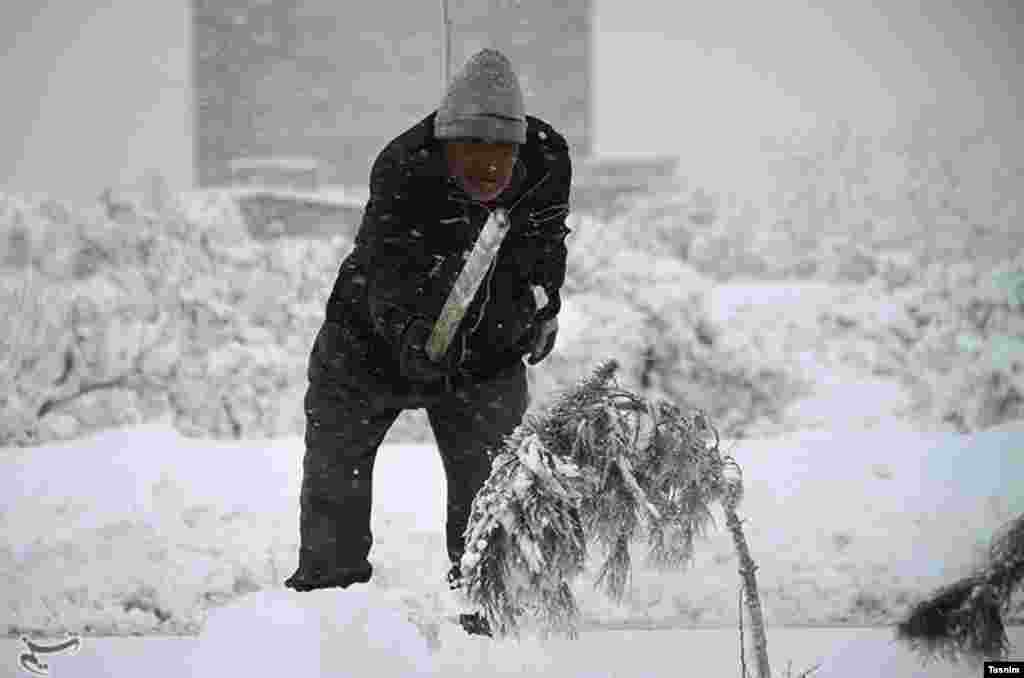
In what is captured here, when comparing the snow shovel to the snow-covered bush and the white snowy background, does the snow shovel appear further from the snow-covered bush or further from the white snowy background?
the snow-covered bush

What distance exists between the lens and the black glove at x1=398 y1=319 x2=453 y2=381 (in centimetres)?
140

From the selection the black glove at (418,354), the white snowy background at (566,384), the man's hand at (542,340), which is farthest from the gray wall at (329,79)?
the black glove at (418,354)

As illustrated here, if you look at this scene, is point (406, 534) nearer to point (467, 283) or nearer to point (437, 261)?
point (437, 261)

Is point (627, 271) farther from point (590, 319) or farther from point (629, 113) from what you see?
point (629, 113)

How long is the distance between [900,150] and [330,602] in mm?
15080

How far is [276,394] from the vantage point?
565 centimetres

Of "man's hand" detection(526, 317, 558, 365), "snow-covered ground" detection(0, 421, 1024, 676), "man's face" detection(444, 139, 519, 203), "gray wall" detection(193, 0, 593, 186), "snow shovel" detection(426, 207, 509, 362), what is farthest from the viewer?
"gray wall" detection(193, 0, 593, 186)

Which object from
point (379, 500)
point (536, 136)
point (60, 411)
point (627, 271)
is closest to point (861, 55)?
point (627, 271)

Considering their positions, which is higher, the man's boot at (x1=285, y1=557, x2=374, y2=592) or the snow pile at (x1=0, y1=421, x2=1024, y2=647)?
the man's boot at (x1=285, y1=557, x2=374, y2=592)

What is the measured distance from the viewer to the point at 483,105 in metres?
1.42

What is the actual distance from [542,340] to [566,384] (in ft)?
0.28

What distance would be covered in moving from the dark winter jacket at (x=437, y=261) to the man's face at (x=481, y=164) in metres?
0.04

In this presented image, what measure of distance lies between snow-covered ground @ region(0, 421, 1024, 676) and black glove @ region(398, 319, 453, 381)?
476 mm

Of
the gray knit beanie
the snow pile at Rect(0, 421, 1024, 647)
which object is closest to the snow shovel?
the gray knit beanie
